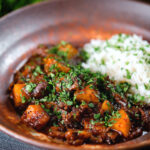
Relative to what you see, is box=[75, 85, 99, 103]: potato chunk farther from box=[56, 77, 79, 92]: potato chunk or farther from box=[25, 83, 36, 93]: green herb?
box=[25, 83, 36, 93]: green herb

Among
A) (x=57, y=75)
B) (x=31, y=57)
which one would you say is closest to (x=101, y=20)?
(x=31, y=57)

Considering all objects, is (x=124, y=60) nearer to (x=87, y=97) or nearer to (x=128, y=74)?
(x=128, y=74)

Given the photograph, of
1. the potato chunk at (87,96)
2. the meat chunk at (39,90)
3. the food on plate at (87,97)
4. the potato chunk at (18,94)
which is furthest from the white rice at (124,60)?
the potato chunk at (18,94)

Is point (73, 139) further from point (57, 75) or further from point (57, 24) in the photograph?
point (57, 24)

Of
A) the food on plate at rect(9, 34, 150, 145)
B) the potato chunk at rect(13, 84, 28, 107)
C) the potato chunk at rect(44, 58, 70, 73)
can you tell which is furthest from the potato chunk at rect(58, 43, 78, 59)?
the potato chunk at rect(13, 84, 28, 107)

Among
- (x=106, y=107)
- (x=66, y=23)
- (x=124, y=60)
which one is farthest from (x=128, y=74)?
(x=66, y=23)
